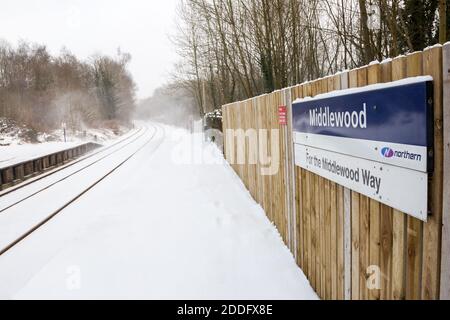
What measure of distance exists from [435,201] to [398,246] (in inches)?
17.5

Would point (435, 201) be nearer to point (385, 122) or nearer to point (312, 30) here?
point (385, 122)

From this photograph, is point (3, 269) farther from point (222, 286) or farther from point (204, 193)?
point (204, 193)

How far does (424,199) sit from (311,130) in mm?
1704

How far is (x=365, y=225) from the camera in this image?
248 cm

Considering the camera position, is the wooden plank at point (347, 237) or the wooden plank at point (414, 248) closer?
the wooden plank at point (414, 248)

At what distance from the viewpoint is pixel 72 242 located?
546cm

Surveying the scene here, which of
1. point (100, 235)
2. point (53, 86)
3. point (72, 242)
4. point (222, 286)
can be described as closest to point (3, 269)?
point (72, 242)

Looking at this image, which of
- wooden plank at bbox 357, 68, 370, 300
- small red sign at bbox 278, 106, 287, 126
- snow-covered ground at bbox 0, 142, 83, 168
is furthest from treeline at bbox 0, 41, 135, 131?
wooden plank at bbox 357, 68, 370, 300

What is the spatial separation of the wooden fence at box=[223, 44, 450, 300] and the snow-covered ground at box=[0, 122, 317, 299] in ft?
1.56

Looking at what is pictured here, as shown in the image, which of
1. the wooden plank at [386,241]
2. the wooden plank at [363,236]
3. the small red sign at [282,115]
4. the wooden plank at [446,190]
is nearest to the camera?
the wooden plank at [446,190]

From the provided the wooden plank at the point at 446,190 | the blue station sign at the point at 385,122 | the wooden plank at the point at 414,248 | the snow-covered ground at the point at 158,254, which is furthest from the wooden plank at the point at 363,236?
the snow-covered ground at the point at 158,254

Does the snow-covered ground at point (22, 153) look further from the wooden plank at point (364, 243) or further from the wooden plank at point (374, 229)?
the wooden plank at point (374, 229)

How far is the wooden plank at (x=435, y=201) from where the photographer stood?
1705mm

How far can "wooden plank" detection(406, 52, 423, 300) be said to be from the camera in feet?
6.10
